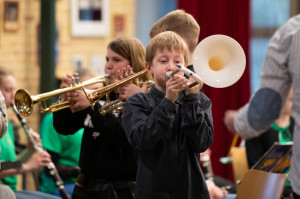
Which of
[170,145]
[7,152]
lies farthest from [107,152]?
[7,152]

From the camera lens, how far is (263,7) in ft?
21.1

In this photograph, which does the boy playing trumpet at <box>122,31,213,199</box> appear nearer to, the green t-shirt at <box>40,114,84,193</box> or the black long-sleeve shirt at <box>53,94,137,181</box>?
the black long-sleeve shirt at <box>53,94,137,181</box>

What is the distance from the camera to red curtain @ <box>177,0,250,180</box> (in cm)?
628

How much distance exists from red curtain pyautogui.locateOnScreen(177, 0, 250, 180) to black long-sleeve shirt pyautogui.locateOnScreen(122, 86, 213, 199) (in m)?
4.07

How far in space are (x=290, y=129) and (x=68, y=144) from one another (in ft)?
5.96

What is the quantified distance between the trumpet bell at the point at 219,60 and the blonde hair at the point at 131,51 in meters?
0.71

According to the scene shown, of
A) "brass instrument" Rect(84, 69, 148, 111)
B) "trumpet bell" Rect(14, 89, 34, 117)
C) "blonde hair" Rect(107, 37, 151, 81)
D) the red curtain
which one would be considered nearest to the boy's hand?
"brass instrument" Rect(84, 69, 148, 111)

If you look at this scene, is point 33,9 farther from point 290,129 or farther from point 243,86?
point 290,129

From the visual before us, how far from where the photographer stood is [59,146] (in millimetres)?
4520

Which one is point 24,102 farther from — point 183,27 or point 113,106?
point 183,27

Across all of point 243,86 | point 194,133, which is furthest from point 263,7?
point 194,133

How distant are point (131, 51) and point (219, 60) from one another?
2.55 feet

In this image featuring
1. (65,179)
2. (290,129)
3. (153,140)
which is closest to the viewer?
(153,140)

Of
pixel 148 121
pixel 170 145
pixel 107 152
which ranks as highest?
pixel 148 121
